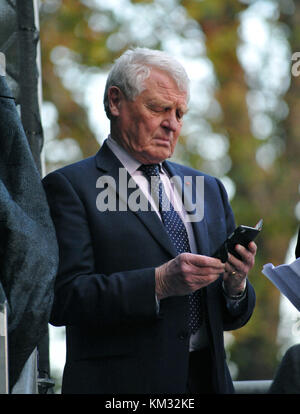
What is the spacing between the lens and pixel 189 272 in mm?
2768

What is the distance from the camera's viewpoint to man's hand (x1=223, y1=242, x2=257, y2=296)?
292cm

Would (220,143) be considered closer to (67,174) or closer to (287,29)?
(287,29)

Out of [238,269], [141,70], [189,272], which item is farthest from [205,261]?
[141,70]

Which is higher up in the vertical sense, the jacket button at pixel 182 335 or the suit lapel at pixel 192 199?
the suit lapel at pixel 192 199

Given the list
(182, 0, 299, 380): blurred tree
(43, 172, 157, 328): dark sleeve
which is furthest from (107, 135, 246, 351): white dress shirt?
(182, 0, 299, 380): blurred tree

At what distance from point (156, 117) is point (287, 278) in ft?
2.41

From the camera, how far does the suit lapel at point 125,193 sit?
A: 304 cm

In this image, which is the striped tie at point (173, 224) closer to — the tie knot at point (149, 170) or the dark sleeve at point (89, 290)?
the tie knot at point (149, 170)

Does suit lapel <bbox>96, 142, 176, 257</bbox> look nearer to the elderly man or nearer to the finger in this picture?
the elderly man

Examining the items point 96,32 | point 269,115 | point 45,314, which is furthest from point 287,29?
point 45,314

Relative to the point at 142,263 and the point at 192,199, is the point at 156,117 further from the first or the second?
the point at 142,263

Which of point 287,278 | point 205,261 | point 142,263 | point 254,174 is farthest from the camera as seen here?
point 254,174

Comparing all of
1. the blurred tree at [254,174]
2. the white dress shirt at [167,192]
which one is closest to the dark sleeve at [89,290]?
the white dress shirt at [167,192]

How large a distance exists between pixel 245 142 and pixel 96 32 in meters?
2.22
